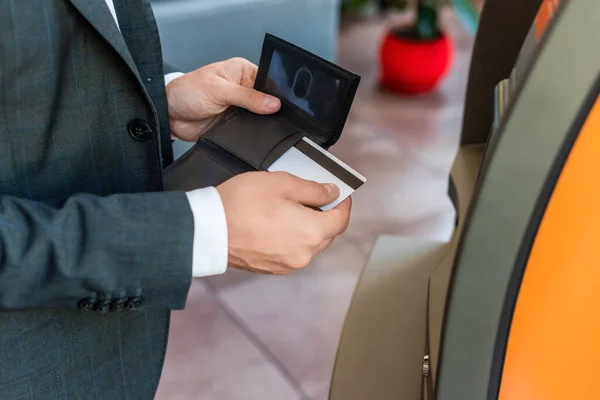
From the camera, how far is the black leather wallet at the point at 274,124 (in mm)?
769

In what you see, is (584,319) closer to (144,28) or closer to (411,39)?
(144,28)

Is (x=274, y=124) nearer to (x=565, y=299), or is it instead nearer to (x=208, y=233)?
(x=208, y=233)

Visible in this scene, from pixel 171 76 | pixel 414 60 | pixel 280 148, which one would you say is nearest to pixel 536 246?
pixel 280 148

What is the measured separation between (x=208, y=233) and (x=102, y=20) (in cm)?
23

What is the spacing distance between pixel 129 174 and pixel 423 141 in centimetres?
237

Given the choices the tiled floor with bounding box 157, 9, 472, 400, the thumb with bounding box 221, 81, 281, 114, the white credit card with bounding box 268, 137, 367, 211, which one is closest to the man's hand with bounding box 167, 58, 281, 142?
the thumb with bounding box 221, 81, 281, 114

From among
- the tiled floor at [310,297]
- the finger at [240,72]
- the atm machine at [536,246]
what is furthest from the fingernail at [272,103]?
the tiled floor at [310,297]

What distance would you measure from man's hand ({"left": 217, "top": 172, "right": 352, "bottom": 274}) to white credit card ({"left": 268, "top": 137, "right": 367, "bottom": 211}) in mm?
62

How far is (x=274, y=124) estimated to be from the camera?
828 millimetres

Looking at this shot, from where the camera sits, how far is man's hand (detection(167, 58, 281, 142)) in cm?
88

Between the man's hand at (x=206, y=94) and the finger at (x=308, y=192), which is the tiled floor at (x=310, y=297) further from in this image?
the finger at (x=308, y=192)

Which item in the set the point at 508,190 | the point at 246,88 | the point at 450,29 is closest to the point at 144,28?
the point at 246,88

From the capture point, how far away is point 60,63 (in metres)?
0.71

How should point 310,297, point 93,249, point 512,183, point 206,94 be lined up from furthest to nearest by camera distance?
point 310,297 < point 206,94 < point 93,249 < point 512,183
